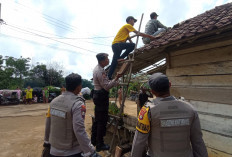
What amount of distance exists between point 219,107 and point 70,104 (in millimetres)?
3146

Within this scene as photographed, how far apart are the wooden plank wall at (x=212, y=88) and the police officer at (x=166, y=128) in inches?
76.2

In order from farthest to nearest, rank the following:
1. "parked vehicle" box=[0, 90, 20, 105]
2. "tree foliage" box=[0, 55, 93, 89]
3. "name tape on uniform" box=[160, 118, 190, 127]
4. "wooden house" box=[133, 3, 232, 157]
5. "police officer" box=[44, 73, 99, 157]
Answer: "tree foliage" box=[0, 55, 93, 89] < "parked vehicle" box=[0, 90, 20, 105] < "wooden house" box=[133, 3, 232, 157] < "police officer" box=[44, 73, 99, 157] < "name tape on uniform" box=[160, 118, 190, 127]

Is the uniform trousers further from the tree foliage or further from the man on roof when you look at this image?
the tree foliage

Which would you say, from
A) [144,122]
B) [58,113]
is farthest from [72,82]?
[144,122]

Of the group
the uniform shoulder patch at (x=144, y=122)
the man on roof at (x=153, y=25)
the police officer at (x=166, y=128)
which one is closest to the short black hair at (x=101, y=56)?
the police officer at (x=166, y=128)

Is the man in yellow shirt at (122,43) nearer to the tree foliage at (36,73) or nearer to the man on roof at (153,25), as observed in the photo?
the man on roof at (153,25)

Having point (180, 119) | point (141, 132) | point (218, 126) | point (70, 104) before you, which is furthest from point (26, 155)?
point (218, 126)

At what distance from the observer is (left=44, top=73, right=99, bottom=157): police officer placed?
1778mm

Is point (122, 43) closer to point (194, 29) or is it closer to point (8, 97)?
point (194, 29)

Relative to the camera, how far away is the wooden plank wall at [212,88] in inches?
115

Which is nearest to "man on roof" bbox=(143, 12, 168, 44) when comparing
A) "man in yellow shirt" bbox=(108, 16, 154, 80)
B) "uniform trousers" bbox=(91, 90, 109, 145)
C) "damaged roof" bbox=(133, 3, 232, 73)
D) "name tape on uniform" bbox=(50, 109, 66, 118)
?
"damaged roof" bbox=(133, 3, 232, 73)

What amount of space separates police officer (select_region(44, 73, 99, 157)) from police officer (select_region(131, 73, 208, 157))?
683mm

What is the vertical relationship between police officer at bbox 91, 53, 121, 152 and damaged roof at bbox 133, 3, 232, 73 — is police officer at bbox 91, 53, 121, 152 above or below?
below

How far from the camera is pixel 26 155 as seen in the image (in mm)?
4734
